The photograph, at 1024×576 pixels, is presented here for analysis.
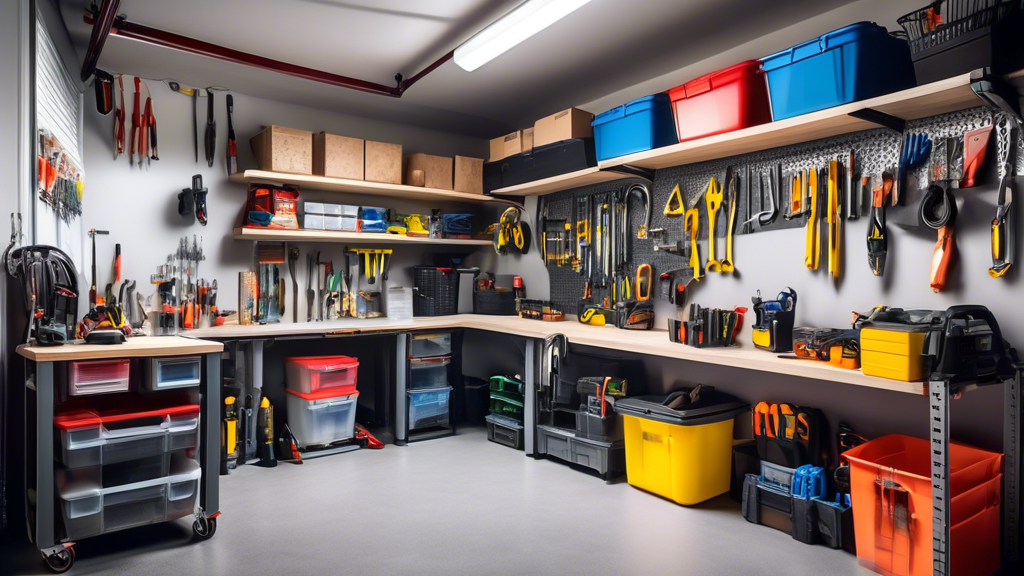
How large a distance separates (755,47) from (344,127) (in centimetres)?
339

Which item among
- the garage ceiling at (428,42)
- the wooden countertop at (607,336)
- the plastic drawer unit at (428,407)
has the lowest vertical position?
the plastic drawer unit at (428,407)

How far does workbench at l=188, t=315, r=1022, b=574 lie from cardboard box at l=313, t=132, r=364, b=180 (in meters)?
1.19

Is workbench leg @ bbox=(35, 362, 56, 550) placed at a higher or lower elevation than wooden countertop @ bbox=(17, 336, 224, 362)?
lower

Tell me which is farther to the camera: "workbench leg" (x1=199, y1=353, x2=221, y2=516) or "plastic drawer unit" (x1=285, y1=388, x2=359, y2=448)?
"plastic drawer unit" (x1=285, y1=388, x2=359, y2=448)

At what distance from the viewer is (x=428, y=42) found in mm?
3705

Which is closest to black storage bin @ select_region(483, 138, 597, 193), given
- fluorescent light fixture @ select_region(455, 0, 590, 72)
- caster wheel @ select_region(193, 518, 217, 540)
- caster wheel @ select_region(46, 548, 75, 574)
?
fluorescent light fixture @ select_region(455, 0, 590, 72)

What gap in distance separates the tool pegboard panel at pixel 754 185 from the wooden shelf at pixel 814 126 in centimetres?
6

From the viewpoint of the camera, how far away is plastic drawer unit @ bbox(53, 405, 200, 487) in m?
2.46

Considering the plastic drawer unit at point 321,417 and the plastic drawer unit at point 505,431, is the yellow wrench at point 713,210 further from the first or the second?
the plastic drawer unit at point 321,417

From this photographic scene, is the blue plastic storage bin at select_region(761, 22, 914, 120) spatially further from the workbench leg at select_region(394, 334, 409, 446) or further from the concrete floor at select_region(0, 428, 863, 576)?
the workbench leg at select_region(394, 334, 409, 446)

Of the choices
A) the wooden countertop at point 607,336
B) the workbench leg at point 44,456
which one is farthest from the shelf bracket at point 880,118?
the workbench leg at point 44,456

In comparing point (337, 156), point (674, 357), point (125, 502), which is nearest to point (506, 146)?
point (337, 156)

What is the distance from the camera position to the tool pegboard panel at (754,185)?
9.00 feet

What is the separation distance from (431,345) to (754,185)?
2.63 m
